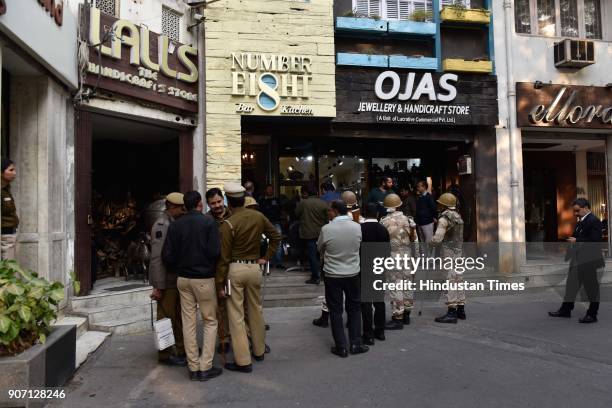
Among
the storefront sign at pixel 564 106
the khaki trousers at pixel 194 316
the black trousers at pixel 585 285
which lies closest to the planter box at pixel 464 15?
the storefront sign at pixel 564 106

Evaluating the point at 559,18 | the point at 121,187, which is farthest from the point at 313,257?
the point at 559,18

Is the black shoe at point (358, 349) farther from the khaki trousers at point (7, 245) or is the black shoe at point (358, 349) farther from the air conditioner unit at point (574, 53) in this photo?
the air conditioner unit at point (574, 53)

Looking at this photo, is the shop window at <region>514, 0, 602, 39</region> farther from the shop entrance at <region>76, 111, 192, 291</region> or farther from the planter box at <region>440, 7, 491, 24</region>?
the shop entrance at <region>76, 111, 192, 291</region>

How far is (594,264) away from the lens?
714 centimetres

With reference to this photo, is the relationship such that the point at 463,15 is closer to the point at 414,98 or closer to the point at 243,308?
the point at 414,98

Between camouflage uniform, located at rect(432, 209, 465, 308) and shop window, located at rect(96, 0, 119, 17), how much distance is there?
6.59 meters

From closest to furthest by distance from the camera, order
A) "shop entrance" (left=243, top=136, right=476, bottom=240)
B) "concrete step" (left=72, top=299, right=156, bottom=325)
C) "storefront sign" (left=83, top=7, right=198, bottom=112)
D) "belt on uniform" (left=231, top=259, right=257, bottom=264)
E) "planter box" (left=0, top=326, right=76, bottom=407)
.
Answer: "planter box" (left=0, top=326, right=76, bottom=407), "belt on uniform" (left=231, top=259, right=257, bottom=264), "concrete step" (left=72, top=299, right=156, bottom=325), "storefront sign" (left=83, top=7, right=198, bottom=112), "shop entrance" (left=243, top=136, right=476, bottom=240)

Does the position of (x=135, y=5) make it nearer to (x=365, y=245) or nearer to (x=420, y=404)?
(x=365, y=245)

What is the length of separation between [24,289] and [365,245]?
12.5 feet

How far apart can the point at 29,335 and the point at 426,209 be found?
757 centimetres

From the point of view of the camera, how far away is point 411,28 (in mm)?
10586

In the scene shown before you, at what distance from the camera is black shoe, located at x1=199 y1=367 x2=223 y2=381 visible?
4.74 meters

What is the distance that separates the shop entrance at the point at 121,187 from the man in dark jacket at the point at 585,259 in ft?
23.2

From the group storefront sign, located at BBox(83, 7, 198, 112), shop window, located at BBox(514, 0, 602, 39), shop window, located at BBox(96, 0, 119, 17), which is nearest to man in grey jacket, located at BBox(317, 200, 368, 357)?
storefront sign, located at BBox(83, 7, 198, 112)
